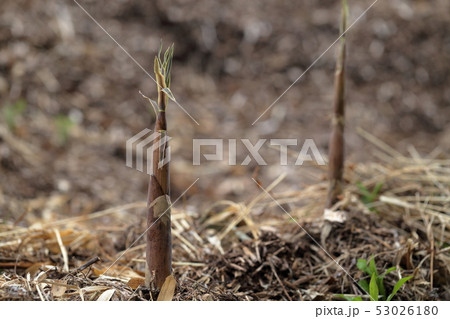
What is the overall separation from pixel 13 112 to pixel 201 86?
129 centimetres

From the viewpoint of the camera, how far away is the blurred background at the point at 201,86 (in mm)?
2449

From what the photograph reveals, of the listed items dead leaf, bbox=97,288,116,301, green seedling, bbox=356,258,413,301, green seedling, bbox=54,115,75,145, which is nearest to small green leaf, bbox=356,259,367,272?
green seedling, bbox=356,258,413,301

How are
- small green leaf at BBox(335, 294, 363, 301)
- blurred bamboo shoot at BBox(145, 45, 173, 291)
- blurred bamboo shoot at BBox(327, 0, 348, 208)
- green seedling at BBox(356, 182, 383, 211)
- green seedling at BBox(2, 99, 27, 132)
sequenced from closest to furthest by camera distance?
blurred bamboo shoot at BBox(145, 45, 173, 291) < small green leaf at BBox(335, 294, 363, 301) < blurred bamboo shoot at BBox(327, 0, 348, 208) < green seedling at BBox(356, 182, 383, 211) < green seedling at BBox(2, 99, 27, 132)

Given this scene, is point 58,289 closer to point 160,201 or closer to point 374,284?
point 160,201

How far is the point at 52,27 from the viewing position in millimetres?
3059

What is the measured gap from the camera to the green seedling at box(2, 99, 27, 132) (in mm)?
2377

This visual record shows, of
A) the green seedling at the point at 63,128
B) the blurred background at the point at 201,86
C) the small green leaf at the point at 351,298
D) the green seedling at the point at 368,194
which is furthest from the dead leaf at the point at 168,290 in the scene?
the green seedling at the point at 63,128

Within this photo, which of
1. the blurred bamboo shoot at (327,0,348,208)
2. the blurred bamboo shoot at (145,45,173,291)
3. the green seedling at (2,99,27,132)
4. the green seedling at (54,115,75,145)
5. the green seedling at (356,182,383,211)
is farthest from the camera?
the green seedling at (54,115,75,145)

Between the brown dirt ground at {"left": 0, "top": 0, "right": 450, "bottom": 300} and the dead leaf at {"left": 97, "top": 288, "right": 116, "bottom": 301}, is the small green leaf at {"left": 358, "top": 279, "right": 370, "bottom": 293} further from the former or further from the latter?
the dead leaf at {"left": 97, "top": 288, "right": 116, "bottom": 301}

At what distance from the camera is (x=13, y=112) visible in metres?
2.39

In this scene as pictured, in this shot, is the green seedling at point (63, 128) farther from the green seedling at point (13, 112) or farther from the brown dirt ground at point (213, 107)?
the green seedling at point (13, 112)

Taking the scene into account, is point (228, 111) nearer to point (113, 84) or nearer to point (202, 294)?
point (113, 84)

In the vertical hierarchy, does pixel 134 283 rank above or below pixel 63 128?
below

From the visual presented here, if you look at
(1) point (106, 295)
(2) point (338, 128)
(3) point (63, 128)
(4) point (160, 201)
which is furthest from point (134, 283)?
(3) point (63, 128)
